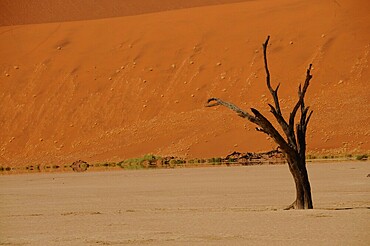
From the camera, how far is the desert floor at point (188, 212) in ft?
40.0

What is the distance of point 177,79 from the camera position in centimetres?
5666

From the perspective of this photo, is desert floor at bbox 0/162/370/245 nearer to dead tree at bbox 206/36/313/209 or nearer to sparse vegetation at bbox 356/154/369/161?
dead tree at bbox 206/36/313/209

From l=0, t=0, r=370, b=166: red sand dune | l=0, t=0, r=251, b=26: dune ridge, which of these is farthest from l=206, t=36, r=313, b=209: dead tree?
l=0, t=0, r=251, b=26: dune ridge

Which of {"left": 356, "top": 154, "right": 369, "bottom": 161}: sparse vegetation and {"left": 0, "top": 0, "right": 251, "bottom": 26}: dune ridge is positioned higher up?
{"left": 0, "top": 0, "right": 251, "bottom": 26}: dune ridge

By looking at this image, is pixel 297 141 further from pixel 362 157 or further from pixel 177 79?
pixel 177 79

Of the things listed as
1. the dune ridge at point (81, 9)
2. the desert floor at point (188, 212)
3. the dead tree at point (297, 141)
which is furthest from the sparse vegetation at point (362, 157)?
the dune ridge at point (81, 9)

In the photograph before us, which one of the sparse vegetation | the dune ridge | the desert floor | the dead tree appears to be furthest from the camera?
the dune ridge

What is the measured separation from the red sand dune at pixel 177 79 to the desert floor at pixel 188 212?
18761 millimetres

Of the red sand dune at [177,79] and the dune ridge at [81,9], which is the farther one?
the dune ridge at [81,9]

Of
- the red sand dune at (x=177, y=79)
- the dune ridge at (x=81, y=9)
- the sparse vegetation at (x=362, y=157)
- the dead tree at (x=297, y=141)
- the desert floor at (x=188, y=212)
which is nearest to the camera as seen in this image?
the desert floor at (x=188, y=212)

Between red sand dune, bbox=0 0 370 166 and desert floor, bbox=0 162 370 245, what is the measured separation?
18761mm

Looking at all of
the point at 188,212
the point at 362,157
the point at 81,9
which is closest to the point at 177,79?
the point at 362,157

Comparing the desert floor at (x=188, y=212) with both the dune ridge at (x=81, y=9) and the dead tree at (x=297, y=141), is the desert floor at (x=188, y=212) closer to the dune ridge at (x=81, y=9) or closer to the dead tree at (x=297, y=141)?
the dead tree at (x=297, y=141)

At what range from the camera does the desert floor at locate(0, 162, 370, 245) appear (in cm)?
1218
